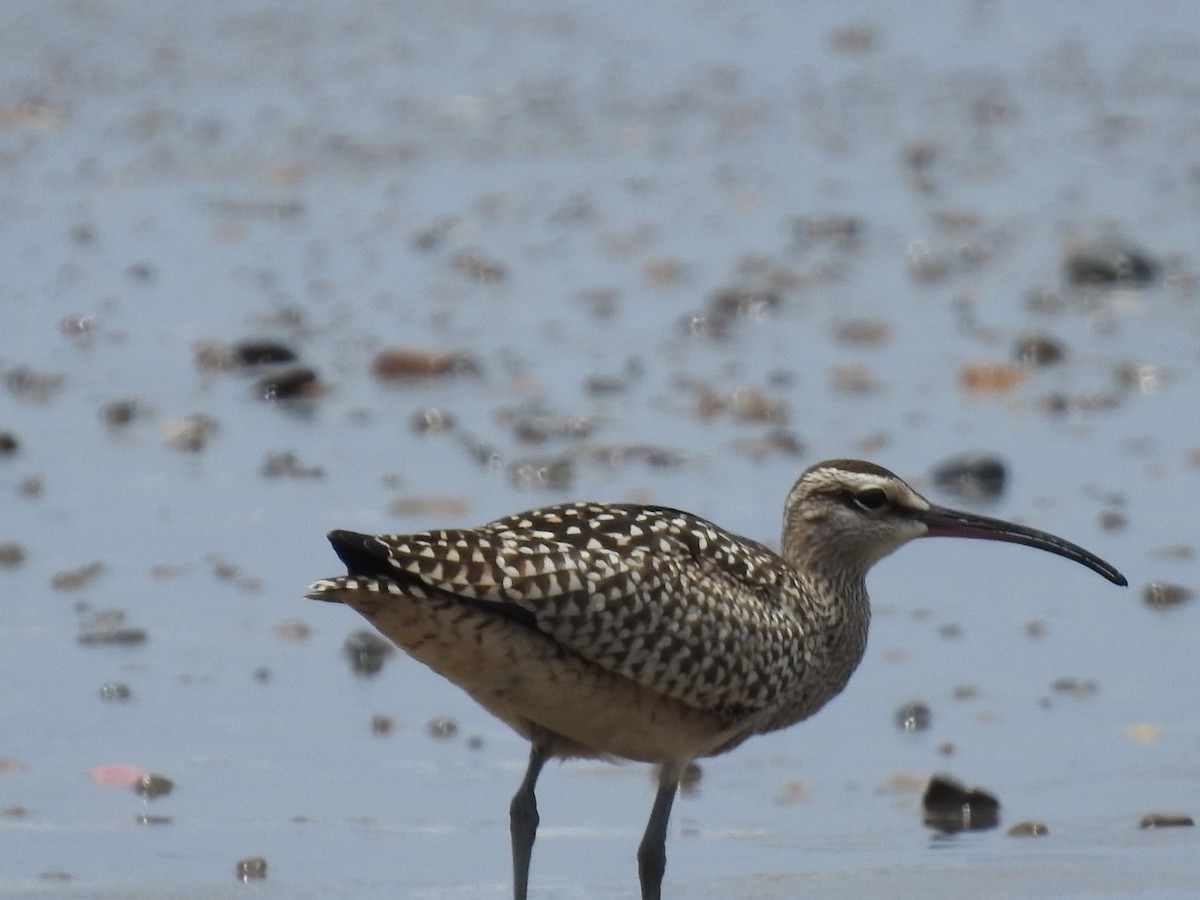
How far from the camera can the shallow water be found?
321 inches

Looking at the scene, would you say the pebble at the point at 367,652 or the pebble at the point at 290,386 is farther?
the pebble at the point at 290,386

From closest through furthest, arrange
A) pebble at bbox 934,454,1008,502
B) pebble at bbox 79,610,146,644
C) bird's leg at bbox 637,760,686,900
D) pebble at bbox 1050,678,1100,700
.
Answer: bird's leg at bbox 637,760,686,900 → pebble at bbox 1050,678,1100,700 → pebble at bbox 79,610,146,644 → pebble at bbox 934,454,1008,502

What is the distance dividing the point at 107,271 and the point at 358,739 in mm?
7222

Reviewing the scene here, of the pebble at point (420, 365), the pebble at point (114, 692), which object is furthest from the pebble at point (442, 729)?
the pebble at point (420, 365)

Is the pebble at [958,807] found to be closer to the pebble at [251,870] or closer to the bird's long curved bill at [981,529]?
the bird's long curved bill at [981,529]

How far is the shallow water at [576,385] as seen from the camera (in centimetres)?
816

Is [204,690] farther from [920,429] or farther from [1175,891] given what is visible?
[920,429]

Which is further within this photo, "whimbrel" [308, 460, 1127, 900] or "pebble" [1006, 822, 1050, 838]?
"pebble" [1006, 822, 1050, 838]

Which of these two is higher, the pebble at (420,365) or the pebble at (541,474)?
the pebble at (420,365)

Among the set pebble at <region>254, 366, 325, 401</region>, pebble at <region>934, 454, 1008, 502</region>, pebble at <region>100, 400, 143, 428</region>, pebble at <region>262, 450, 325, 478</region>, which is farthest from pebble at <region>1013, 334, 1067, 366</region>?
pebble at <region>100, 400, 143, 428</region>

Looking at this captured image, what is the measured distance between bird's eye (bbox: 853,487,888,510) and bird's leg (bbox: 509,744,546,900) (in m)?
1.25

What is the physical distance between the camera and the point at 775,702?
7637mm

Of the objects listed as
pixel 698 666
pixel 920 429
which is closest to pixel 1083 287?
pixel 920 429

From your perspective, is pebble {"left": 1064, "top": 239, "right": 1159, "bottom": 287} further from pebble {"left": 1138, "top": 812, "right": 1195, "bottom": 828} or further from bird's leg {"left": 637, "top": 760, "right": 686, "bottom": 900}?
bird's leg {"left": 637, "top": 760, "right": 686, "bottom": 900}
